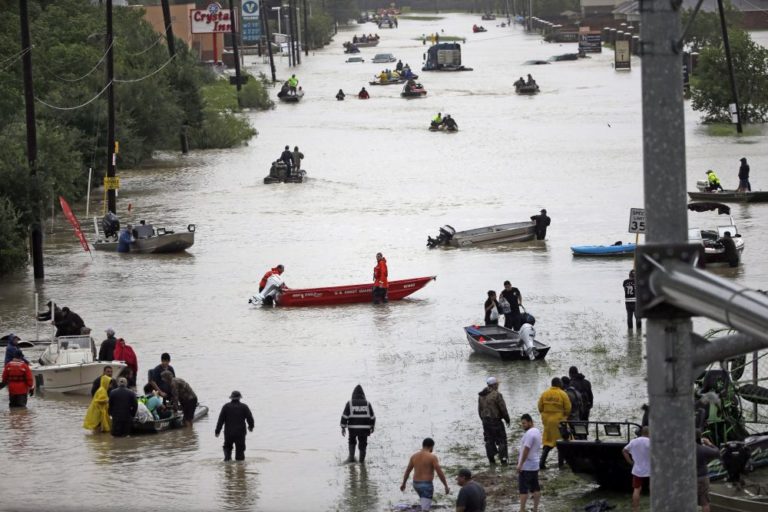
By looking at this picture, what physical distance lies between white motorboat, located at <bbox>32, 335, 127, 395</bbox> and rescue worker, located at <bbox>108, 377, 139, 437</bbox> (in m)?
2.21

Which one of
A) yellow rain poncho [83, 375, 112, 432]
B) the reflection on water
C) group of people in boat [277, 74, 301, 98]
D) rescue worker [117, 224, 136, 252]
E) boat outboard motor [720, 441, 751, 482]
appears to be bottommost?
the reflection on water

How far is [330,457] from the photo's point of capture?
19297 mm

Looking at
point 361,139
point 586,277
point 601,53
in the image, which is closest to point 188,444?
point 586,277

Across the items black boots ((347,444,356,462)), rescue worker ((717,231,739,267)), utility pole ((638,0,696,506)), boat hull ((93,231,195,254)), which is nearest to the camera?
utility pole ((638,0,696,506))

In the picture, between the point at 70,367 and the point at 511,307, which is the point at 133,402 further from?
the point at 511,307

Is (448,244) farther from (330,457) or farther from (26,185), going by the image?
(330,457)

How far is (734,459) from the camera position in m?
15.3

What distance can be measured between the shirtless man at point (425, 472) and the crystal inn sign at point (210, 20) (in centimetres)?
8150

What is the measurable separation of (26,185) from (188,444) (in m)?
18.0

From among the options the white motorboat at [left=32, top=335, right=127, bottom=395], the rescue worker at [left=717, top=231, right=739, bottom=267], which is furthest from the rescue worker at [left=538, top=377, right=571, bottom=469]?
the rescue worker at [left=717, top=231, right=739, bottom=267]

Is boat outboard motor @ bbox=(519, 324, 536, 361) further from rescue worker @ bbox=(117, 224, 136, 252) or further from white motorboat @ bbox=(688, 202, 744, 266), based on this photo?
rescue worker @ bbox=(117, 224, 136, 252)

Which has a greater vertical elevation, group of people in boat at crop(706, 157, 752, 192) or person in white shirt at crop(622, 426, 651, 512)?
group of people in boat at crop(706, 157, 752, 192)

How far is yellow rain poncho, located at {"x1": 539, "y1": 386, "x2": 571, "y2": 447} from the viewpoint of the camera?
17.7 m

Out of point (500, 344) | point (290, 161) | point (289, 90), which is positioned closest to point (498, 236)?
point (500, 344)
